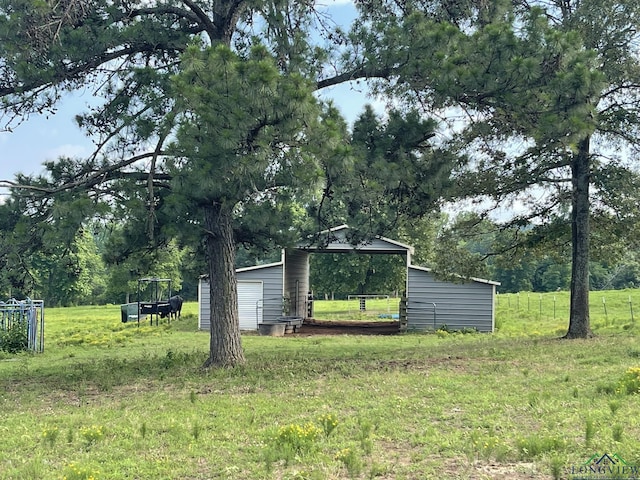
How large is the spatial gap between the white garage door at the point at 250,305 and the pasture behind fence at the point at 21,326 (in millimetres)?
8461

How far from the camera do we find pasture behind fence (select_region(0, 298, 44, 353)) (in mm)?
14727

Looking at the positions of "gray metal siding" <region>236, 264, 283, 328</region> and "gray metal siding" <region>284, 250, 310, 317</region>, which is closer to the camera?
"gray metal siding" <region>236, 264, 283, 328</region>

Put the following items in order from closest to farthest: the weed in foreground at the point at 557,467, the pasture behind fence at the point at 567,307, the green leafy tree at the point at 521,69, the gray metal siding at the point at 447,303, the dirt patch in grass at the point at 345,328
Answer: the weed in foreground at the point at 557,467
the green leafy tree at the point at 521,69
the dirt patch in grass at the point at 345,328
the gray metal siding at the point at 447,303
the pasture behind fence at the point at 567,307

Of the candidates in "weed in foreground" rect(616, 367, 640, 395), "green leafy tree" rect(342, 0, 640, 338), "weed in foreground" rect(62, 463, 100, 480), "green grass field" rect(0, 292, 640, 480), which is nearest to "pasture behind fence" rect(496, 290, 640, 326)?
"green leafy tree" rect(342, 0, 640, 338)

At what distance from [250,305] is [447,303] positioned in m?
7.12

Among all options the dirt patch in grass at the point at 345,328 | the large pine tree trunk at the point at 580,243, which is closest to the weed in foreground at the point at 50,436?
the large pine tree trunk at the point at 580,243

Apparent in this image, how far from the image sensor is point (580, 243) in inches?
564

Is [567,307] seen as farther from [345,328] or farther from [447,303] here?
[345,328]

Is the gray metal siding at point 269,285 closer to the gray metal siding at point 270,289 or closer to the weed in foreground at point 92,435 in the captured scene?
the gray metal siding at point 270,289

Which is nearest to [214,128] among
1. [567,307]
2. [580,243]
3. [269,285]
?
[580,243]

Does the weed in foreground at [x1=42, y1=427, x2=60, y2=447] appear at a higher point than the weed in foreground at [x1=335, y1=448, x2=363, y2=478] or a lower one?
lower

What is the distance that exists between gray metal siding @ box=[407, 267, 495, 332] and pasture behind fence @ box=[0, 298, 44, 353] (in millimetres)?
12098

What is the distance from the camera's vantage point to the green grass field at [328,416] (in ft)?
15.0

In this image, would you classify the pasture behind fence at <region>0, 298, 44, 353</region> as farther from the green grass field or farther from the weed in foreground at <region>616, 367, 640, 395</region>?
the weed in foreground at <region>616, 367, 640, 395</region>
